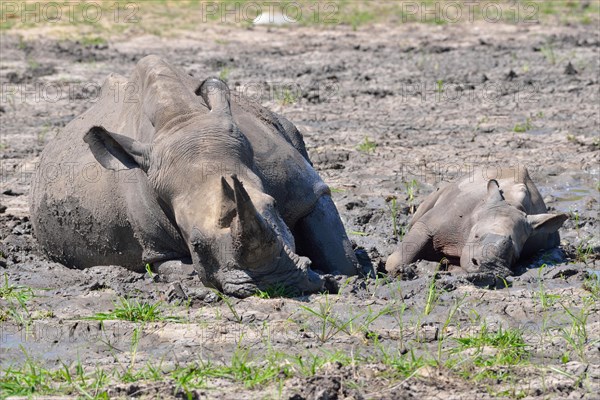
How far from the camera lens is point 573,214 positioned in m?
10.4

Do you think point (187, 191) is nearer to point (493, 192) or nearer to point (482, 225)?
point (482, 225)

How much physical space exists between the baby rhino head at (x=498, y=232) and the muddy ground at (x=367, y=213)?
24 centimetres

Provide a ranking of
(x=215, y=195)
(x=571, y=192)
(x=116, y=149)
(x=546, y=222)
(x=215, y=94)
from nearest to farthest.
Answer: (x=215, y=195) < (x=116, y=149) < (x=215, y=94) < (x=546, y=222) < (x=571, y=192)

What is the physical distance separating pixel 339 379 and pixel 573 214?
5.13 m

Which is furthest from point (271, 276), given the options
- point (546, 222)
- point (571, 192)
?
point (571, 192)

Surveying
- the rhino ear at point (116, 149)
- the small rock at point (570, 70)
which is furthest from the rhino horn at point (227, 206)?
the small rock at point (570, 70)

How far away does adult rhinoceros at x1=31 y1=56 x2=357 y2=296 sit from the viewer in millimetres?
7258

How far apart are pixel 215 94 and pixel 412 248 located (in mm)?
2037

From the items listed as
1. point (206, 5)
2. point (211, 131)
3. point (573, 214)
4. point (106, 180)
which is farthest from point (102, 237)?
point (206, 5)

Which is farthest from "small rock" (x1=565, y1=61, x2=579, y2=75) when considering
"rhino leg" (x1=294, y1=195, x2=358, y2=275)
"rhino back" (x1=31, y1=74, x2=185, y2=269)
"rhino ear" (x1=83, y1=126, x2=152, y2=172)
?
"rhino ear" (x1=83, y1=126, x2=152, y2=172)

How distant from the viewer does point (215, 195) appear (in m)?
7.39

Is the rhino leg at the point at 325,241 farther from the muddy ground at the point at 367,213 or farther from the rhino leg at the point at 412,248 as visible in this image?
the rhino leg at the point at 412,248

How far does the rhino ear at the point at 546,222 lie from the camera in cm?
899

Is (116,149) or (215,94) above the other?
(215,94)
